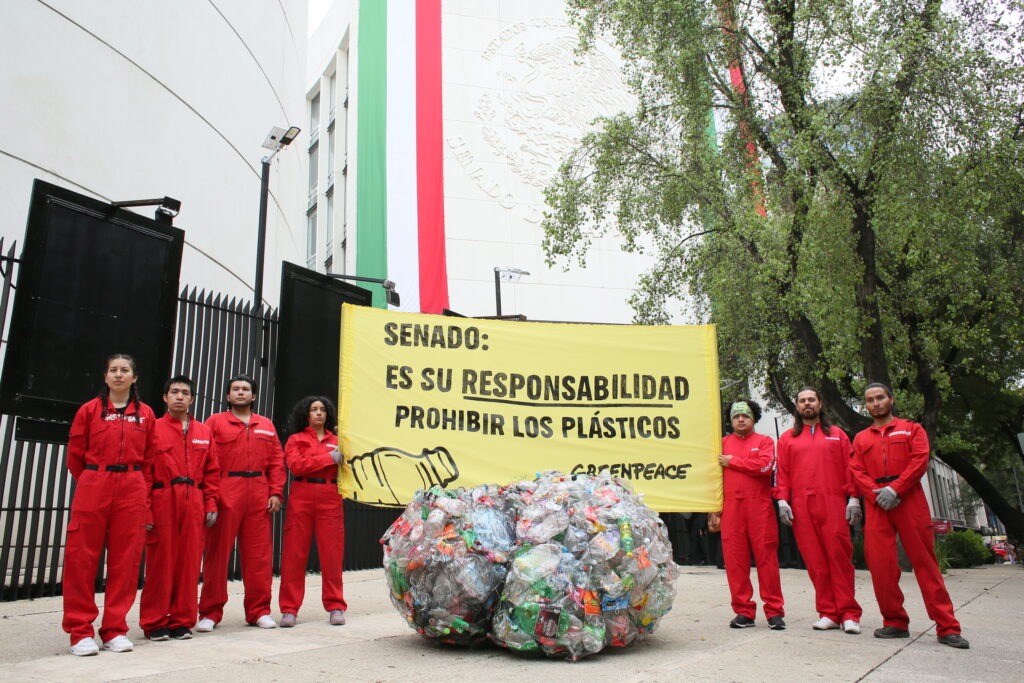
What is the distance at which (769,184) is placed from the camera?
14609mm

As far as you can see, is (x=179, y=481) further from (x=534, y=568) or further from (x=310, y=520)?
(x=534, y=568)

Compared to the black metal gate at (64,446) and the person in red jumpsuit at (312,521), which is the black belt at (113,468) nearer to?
the person in red jumpsuit at (312,521)

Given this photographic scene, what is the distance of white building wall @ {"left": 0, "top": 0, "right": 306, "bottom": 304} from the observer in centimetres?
966

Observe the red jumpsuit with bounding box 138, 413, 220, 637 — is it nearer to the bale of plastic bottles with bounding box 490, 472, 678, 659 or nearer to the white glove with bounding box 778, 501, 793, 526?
the bale of plastic bottles with bounding box 490, 472, 678, 659

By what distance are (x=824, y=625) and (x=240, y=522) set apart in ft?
14.8

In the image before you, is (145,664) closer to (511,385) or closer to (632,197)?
(511,385)

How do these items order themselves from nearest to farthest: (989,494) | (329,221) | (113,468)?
(113,468)
(989,494)
(329,221)

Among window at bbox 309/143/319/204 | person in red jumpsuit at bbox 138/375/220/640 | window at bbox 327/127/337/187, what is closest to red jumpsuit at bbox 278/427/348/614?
person in red jumpsuit at bbox 138/375/220/640

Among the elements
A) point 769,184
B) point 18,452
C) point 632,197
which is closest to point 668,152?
point 632,197

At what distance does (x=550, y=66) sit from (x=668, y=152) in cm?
1702

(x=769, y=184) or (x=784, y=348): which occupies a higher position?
(x=769, y=184)

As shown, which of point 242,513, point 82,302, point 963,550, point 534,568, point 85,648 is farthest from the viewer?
point 963,550

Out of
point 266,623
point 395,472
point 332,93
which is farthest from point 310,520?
point 332,93

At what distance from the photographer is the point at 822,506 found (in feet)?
21.7
